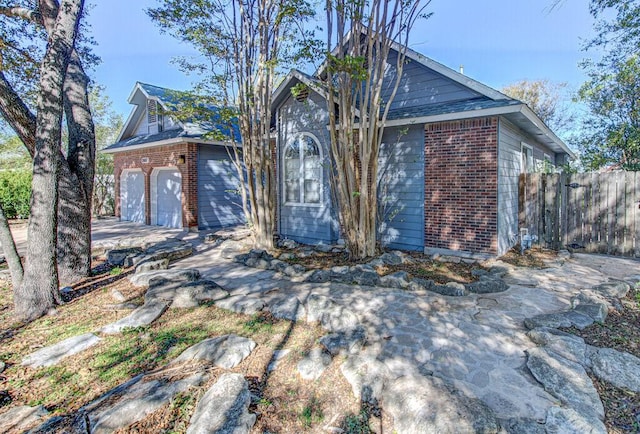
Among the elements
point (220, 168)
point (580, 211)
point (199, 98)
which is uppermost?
point (199, 98)

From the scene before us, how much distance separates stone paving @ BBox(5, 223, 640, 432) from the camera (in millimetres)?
2455

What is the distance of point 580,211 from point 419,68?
4970mm

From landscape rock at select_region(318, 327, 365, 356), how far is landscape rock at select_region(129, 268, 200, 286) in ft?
9.79

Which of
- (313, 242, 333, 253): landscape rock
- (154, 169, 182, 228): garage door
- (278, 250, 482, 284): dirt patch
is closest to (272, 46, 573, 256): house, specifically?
(313, 242, 333, 253): landscape rock

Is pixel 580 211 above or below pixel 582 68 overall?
below

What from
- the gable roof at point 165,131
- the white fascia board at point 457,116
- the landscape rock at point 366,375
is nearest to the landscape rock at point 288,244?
the gable roof at point 165,131

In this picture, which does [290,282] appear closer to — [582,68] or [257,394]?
[257,394]

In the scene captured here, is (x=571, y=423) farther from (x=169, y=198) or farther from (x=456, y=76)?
(x=169, y=198)

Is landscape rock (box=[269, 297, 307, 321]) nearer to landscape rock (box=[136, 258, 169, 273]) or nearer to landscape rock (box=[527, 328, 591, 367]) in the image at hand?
landscape rock (box=[527, 328, 591, 367])

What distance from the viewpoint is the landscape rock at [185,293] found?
15.3 feet

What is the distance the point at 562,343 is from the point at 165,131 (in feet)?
43.7

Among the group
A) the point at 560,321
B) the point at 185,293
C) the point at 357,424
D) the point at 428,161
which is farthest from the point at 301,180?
the point at 357,424

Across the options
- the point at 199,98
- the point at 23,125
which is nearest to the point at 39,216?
the point at 23,125

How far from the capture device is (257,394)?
8.92 ft
